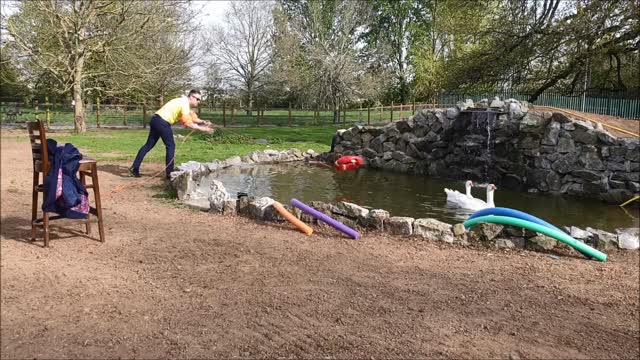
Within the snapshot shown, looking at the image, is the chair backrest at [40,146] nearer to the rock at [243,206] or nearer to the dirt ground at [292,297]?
the dirt ground at [292,297]

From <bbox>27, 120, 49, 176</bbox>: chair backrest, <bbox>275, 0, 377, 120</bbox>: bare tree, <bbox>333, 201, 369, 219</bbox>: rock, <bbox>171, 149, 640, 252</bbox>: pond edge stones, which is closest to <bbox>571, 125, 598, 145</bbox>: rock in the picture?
<bbox>171, 149, 640, 252</bbox>: pond edge stones

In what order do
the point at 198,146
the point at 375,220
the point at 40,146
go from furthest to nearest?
the point at 198,146 → the point at 375,220 → the point at 40,146

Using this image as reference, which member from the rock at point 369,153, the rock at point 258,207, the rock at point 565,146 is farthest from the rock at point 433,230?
the rock at point 369,153

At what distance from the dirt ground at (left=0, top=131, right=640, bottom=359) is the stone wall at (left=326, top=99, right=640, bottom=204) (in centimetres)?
535

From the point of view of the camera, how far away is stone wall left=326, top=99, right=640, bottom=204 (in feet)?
34.7

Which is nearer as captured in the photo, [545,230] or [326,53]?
[545,230]

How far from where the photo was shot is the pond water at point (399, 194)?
333 inches

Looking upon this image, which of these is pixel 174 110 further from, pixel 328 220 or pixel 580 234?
pixel 580 234

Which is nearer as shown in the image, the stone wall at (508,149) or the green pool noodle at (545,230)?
the green pool noodle at (545,230)

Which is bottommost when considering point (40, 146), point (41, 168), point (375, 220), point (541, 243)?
point (541, 243)

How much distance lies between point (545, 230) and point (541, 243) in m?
0.20

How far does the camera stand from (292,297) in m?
4.13

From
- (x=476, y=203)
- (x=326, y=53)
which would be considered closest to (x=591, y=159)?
(x=476, y=203)

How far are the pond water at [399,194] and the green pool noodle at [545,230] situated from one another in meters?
1.57
